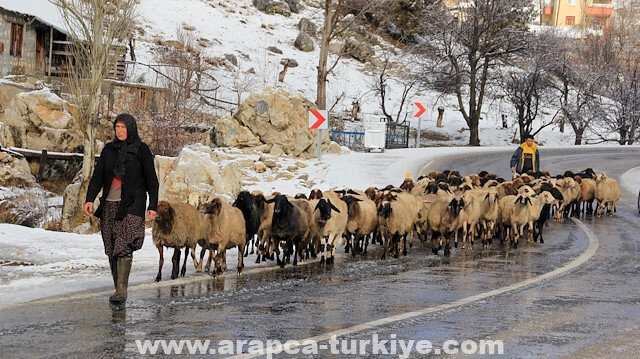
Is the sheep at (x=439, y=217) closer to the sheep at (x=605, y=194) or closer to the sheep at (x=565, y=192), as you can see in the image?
the sheep at (x=565, y=192)

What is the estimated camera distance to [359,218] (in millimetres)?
14375

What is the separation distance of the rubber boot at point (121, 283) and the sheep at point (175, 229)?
1.88 metres

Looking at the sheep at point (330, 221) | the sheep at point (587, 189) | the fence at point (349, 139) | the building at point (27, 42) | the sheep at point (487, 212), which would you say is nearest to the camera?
the sheep at point (330, 221)

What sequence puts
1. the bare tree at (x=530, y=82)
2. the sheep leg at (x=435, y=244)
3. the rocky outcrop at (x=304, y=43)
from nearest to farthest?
the sheep leg at (x=435, y=244)
the bare tree at (x=530, y=82)
the rocky outcrop at (x=304, y=43)

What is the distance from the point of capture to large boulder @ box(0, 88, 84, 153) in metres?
31.2

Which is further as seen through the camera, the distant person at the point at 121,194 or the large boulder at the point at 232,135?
the large boulder at the point at 232,135

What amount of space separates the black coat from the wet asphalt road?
101cm

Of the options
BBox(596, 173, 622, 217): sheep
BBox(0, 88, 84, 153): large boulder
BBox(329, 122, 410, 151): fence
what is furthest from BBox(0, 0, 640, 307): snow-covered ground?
BBox(0, 88, 84, 153): large boulder

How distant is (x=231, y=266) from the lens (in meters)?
12.3

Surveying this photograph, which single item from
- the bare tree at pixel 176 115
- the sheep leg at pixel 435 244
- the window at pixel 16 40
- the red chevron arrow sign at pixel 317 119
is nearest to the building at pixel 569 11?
the bare tree at pixel 176 115

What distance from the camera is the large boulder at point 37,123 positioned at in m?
31.2

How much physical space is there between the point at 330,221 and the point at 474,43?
41.2 m

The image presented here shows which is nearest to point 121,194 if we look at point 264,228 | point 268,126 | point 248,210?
point 248,210

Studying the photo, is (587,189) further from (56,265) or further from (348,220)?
(56,265)
